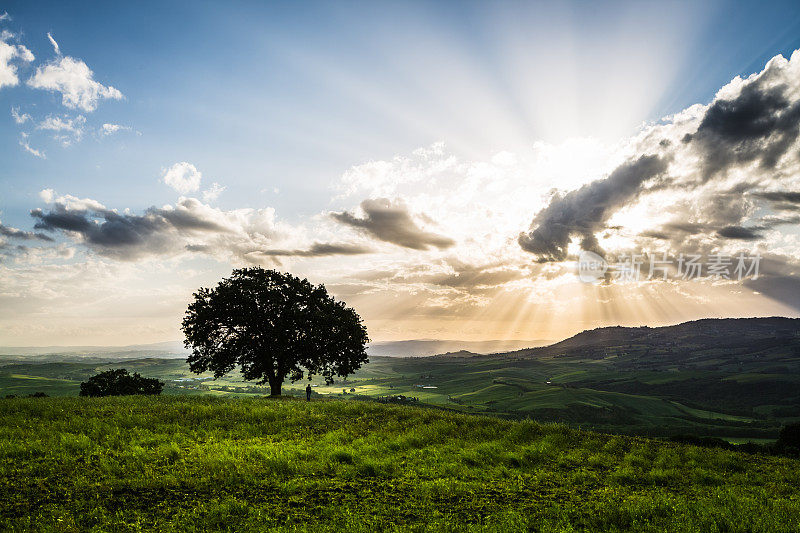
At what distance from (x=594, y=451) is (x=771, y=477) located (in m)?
6.54

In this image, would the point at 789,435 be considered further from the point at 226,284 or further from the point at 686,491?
the point at 226,284

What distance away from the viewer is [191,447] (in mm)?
16422

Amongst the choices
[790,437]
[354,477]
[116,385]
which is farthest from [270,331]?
[790,437]

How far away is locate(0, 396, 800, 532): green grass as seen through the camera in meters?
10.5

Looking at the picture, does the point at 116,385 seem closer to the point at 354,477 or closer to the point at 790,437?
the point at 354,477

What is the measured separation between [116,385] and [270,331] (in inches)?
1110

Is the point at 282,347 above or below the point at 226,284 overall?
below

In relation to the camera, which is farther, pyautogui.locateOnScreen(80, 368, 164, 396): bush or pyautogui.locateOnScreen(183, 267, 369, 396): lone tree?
pyautogui.locateOnScreen(80, 368, 164, 396): bush

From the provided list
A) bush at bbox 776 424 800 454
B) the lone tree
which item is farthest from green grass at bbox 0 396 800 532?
the lone tree

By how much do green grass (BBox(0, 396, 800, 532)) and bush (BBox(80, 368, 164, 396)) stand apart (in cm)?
3878

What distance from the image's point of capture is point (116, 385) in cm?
5694

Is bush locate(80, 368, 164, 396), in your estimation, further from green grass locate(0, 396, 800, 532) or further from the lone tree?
green grass locate(0, 396, 800, 532)

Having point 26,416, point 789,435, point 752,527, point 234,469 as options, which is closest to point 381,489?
point 234,469

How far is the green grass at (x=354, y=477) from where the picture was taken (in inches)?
415
